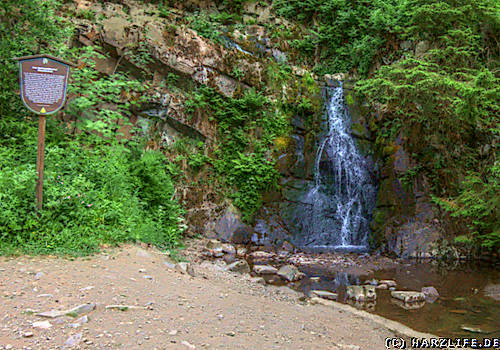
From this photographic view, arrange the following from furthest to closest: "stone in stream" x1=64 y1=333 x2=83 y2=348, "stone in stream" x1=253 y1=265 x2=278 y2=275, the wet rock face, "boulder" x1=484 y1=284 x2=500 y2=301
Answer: the wet rock face
"stone in stream" x1=253 y1=265 x2=278 y2=275
"boulder" x1=484 y1=284 x2=500 y2=301
"stone in stream" x1=64 y1=333 x2=83 y2=348

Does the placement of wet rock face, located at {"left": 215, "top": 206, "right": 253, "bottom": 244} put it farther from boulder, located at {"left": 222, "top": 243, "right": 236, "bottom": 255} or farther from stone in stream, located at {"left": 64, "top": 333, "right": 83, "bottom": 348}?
stone in stream, located at {"left": 64, "top": 333, "right": 83, "bottom": 348}

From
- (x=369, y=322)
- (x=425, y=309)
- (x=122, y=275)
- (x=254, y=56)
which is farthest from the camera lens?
(x=254, y=56)

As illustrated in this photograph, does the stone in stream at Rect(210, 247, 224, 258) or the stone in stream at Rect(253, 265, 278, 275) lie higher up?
the stone in stream at Rect(210, 247, 224, 258)

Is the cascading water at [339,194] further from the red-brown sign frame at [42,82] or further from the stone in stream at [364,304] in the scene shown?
the red-brown sign frame at [42,82]

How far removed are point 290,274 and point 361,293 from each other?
1564 millimetres

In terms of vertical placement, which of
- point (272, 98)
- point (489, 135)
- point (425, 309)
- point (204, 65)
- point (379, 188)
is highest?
point (204, 65)

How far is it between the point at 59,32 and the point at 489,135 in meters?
12.3

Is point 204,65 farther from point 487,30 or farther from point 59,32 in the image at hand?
point 487,30

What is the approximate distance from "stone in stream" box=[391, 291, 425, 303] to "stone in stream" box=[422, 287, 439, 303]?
0.16 m

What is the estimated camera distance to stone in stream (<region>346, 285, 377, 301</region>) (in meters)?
6.06

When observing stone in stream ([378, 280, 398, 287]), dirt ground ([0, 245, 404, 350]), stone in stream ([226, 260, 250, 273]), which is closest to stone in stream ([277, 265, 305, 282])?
→ stone in stream ([226, 260, 250, 273])

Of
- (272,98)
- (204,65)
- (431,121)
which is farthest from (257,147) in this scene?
(431,121)

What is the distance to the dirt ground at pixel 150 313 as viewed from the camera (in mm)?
2670

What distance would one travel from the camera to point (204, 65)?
11.1 m
